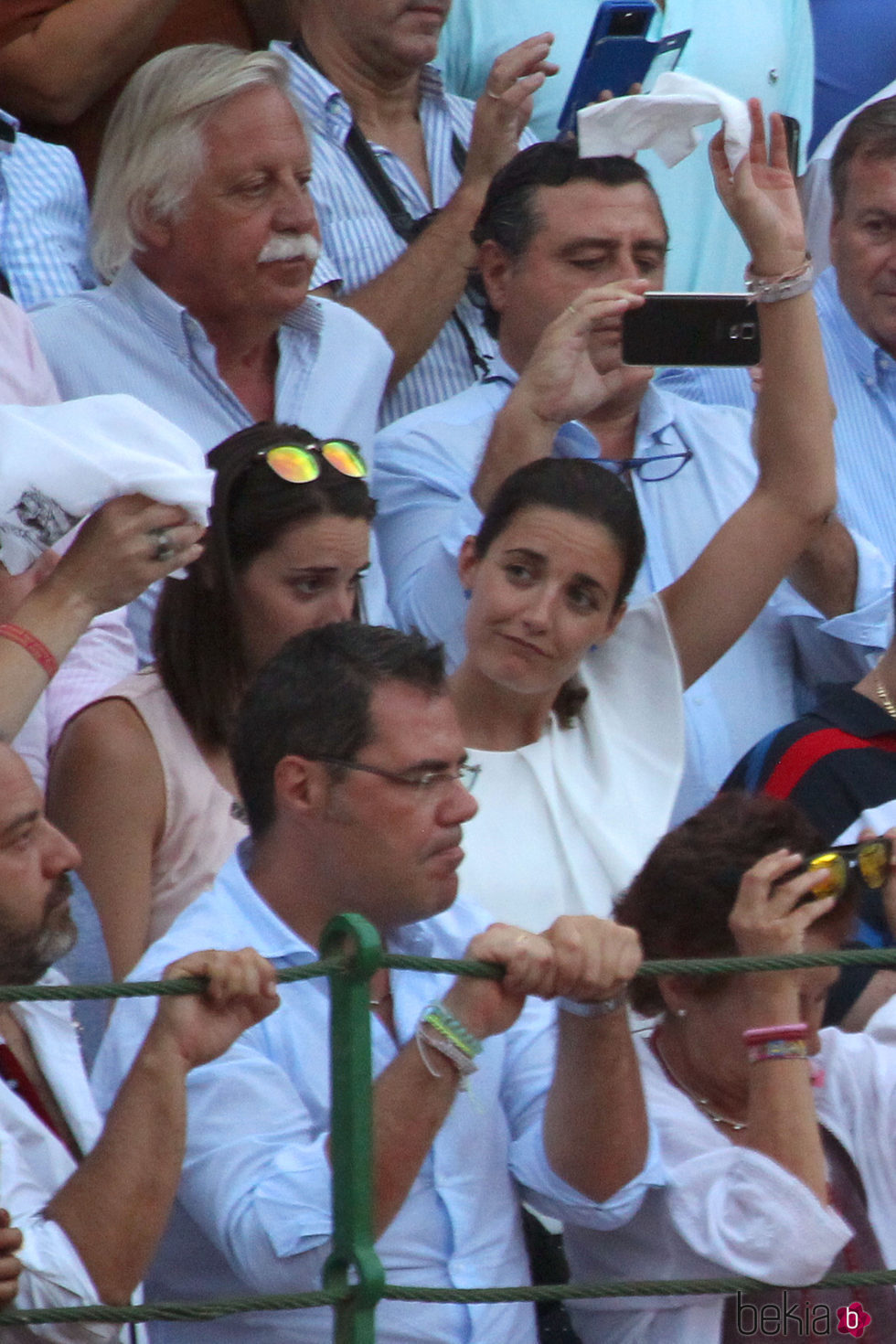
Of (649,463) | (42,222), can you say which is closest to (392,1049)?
(649,463)

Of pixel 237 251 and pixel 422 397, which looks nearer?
pixel 237 251

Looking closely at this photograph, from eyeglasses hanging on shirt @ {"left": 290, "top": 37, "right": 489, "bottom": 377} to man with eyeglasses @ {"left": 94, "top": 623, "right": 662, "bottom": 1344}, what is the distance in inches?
71.5

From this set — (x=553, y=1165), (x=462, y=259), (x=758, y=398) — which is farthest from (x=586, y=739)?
(x=462, y=259)

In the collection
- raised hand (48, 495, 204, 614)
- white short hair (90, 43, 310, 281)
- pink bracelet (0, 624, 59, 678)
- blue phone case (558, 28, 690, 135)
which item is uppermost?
blue phone case (558, 28, 690, 135)

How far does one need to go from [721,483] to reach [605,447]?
0.25 m

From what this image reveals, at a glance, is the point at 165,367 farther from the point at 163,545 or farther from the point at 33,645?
the point at 33,645

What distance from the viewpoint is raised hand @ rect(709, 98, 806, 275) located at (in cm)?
382

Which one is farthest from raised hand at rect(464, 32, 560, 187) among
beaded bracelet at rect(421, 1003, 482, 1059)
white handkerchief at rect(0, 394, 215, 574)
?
beaded bracelet at rect(421, 1003, 482, 1059)

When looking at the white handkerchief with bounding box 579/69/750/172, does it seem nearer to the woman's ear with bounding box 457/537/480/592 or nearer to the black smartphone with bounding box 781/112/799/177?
the black smartphone with bounding box 781/112/799/177

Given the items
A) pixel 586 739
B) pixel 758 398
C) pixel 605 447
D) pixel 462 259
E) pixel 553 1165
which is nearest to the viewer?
pixel 553 1165

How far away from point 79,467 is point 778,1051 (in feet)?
3.89

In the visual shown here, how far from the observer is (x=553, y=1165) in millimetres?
2578

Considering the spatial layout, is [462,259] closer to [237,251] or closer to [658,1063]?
[237,251]

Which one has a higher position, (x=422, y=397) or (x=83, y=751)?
(x=422, y=397)
